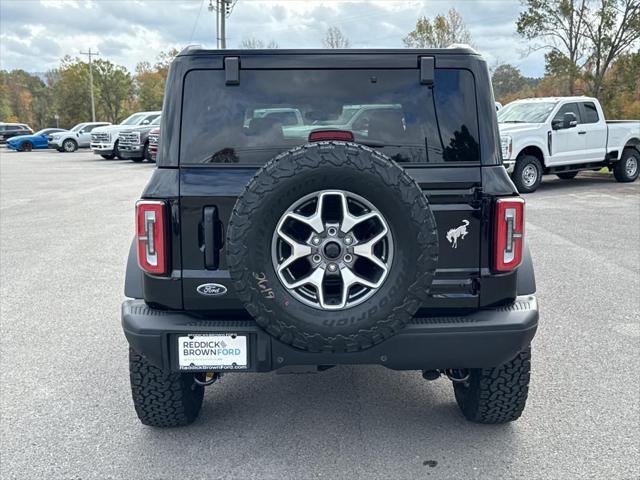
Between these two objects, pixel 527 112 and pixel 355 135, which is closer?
pixel 355 135

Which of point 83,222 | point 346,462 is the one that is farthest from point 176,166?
point 83,222

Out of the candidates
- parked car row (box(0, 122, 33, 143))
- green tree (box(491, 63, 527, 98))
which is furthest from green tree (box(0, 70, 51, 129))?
green tree (box(491, 63, 527, 98))

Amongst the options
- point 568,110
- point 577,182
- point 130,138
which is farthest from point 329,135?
point 130,138

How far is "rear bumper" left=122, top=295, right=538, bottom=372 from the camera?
2.96m

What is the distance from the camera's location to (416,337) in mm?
2953

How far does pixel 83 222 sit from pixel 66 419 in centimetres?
771

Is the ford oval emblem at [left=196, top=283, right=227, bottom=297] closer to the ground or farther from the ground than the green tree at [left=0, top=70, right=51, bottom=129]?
A: closer to the ground

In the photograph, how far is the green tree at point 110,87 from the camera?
258 feet

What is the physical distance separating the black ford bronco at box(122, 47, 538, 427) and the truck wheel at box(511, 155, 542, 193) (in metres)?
11.4

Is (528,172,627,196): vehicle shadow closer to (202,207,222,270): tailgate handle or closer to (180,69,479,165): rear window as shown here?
(180,69,479,165): rear window

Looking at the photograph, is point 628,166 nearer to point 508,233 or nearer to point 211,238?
point 508,233

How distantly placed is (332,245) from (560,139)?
1296cm

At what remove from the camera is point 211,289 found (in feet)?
9.85

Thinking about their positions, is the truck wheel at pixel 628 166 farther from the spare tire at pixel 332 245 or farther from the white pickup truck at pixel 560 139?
the spare tire at pixel 332 245
